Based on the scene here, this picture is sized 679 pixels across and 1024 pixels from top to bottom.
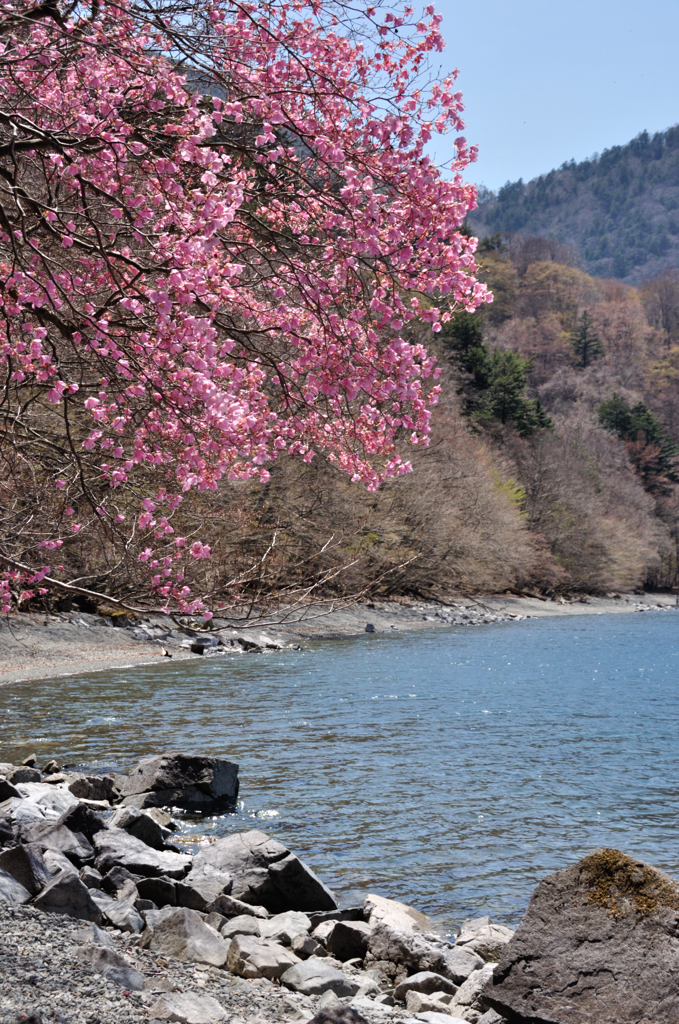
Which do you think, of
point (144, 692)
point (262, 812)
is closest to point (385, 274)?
point (262, 812)

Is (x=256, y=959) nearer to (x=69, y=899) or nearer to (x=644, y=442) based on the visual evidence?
(x=69, y=899)

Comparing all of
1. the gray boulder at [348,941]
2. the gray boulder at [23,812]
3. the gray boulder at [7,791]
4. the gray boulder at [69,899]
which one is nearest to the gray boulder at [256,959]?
the gray boulder at [348,941]

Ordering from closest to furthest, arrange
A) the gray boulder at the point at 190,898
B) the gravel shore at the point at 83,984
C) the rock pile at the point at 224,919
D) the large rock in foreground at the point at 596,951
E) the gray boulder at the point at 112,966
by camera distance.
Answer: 1. the gravel shore at the point at 83,984
2. the gray boulder at the point at 112,966
3. the large rock in foreground at the point at 596,951
4. the rock pile at the point at 224,919
5. the gray boulder at the point at 190,898

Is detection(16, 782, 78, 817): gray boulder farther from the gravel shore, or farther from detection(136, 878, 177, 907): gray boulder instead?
the gravel shore

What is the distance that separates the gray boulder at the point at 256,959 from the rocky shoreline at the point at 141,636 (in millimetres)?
5968

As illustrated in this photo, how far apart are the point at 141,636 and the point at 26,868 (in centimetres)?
2169

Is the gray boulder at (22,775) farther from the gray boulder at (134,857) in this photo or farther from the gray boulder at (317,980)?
the gray boulder at (317,980)

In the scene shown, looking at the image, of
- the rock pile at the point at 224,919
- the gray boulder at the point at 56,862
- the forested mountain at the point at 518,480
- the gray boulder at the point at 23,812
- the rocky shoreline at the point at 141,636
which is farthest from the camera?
the forested mountain at the point at 518,480

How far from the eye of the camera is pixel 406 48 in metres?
6.83

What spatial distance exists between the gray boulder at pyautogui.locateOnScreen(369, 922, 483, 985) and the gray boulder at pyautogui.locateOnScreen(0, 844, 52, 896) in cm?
249

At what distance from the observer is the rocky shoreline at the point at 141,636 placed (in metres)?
22.6

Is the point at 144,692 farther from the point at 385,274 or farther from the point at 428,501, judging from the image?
the point at 428,501

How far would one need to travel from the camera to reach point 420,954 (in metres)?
6.73

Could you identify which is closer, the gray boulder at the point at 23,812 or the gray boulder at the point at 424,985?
the gray boulder at the point at 424,985
